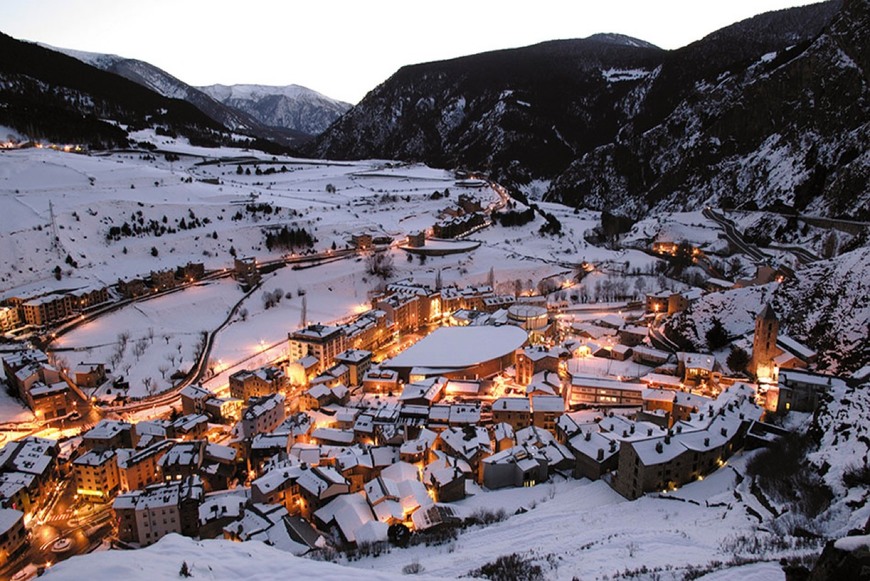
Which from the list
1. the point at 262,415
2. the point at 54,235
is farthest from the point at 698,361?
the point at 54,235

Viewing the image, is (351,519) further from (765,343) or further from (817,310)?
(817,310)

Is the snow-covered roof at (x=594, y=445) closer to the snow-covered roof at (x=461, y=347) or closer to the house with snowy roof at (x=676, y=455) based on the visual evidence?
the house with snowy roof at (x=676, y=455)

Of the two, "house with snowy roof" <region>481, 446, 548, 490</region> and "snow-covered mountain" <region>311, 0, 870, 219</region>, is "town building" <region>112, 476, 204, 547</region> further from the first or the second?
"snow-covered mountain" <region>311, 0, 870, 219</region>

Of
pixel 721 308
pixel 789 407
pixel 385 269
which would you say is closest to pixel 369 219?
pixel 385 269

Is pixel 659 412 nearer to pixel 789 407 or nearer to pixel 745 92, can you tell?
pixel 789 407

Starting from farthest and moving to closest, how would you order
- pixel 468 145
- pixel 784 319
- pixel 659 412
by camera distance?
pixel 468 145 < pixel 784 319 < pixel 659 412
